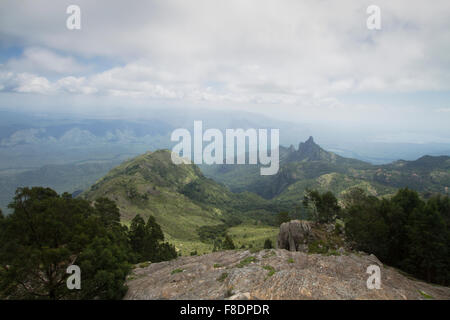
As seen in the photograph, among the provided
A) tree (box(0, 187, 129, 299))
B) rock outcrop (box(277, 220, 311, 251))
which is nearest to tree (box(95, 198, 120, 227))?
tree (box(0, 187, 129, 299))

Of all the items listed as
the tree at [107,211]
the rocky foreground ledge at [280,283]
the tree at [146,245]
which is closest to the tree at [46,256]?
the rocky foreground ledge at [280,283]

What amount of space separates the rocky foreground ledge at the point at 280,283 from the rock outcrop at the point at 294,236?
58.5 feet

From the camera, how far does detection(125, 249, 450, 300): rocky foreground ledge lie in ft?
49.5

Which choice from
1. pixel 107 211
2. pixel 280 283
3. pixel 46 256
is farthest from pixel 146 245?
pixel 280 283

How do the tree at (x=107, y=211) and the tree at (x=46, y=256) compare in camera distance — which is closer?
the tree at (x=46, y=256)

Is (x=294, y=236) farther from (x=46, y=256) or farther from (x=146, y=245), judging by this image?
(x=46, y=256)

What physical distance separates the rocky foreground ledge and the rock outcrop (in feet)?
58.5

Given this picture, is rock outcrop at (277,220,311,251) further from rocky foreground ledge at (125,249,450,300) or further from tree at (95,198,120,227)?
tree at (95,198,120,227)

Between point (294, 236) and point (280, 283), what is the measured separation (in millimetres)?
29560

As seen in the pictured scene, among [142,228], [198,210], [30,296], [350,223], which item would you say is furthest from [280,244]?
[198,210]

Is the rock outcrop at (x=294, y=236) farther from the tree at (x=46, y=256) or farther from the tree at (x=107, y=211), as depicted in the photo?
the tree at (x=107, y=211)

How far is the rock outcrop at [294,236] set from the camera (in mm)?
41694
